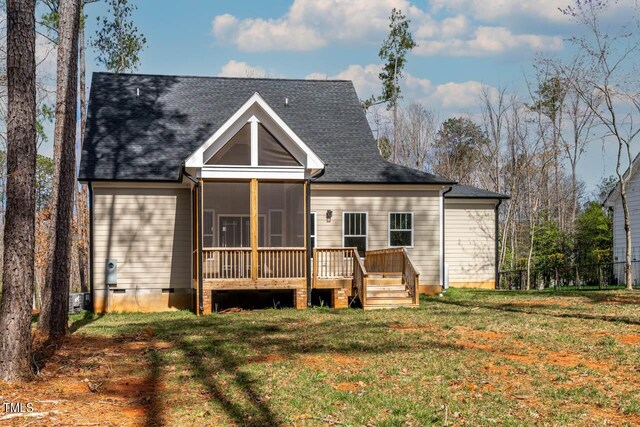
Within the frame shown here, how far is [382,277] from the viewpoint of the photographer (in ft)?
60.5

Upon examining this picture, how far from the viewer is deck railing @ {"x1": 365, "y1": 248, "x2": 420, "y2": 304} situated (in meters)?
17.0

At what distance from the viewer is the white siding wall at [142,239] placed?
18672 mm

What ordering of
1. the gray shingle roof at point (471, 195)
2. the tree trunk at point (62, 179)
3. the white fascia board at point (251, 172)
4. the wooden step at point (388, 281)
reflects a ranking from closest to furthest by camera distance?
1. the tree trunk at point (62, 179)
2. the white fascia board at point (251, 172)
3. the wooden step at point (388, 281)
4. the gray shingle roof at point (471, 195)

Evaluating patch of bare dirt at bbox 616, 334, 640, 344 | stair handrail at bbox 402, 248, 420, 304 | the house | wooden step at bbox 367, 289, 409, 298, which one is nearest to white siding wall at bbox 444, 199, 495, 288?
the house

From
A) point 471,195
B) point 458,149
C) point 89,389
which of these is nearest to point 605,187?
point 458,149

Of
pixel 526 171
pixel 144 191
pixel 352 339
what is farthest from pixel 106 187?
pixel 526 171

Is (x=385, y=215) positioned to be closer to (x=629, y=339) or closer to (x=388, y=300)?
(x=388, y=300)

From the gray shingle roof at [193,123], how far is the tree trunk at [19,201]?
960 centimetres

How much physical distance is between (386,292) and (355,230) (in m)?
2.94

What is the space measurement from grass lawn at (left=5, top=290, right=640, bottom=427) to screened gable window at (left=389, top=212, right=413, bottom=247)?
525 cm

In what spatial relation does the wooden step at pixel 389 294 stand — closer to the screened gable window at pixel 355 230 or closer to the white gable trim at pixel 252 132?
the screened gable window at pixel 355 230

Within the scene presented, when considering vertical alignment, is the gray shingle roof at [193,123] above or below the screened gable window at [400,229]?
above

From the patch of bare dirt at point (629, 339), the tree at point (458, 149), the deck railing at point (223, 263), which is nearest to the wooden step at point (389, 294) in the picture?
the deck railing at point (223, 263)

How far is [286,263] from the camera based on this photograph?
56.9 feet
